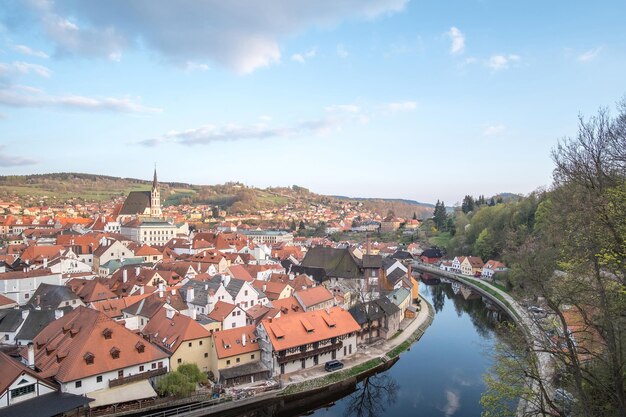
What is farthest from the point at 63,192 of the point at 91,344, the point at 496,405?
the point at 496,405

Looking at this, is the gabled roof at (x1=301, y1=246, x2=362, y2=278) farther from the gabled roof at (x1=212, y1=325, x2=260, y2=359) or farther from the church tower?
the church tower

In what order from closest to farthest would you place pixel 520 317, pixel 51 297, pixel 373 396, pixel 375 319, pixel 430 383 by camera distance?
1. pixel 373 396
2. pixel 430 383
3. pixel 375 319
4. pixel 51 297
5. pixel 520 317

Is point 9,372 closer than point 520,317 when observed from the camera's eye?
Yes

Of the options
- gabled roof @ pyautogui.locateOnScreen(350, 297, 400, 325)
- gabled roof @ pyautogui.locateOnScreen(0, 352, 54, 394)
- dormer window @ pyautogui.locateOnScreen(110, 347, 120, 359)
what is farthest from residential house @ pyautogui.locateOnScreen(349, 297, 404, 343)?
gabled roof @ pyautogui.locateOnScreen(0, 352, 54, 394)

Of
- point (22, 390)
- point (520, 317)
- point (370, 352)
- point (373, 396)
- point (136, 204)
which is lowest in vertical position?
point (373, 396)

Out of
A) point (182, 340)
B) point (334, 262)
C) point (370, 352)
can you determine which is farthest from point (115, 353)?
point (334, 262)

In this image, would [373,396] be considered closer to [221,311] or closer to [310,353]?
[310,353]

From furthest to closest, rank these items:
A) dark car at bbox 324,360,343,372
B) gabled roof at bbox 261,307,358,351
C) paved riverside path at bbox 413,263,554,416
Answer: dark car at bbox 324,360,343,372, gabled roof at bbox 261,307,358,351, paved riverside path at bbox 413,263,554,416

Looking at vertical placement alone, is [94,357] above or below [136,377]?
above
